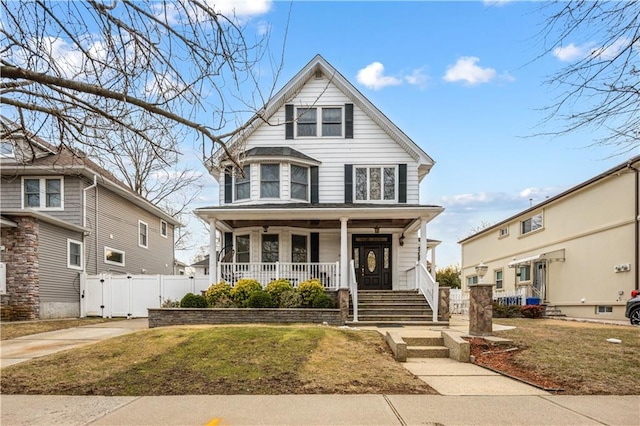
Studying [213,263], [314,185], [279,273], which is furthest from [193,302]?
[314,185]

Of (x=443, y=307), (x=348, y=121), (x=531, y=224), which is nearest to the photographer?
(x=443, y=307)

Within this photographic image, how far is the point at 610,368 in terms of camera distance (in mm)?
6488

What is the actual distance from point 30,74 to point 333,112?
12820mm

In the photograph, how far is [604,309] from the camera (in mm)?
15375

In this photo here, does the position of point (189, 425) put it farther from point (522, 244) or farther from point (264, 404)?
point (522, 244)

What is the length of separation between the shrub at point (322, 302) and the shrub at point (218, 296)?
8.23 ft

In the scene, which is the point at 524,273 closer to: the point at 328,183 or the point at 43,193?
the point at 328,183

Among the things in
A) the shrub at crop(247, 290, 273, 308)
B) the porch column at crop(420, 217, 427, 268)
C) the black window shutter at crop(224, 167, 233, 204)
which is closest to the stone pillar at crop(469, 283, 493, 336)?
the porch column at crop(420, 217, 427, 268)

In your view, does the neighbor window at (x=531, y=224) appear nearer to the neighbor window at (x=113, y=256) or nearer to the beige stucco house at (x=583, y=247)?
the beige stucco house at (x=583, y=247)

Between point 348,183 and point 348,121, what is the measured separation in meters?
2.39

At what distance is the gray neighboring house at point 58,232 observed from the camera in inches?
557

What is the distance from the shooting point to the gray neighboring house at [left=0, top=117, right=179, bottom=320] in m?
14.1

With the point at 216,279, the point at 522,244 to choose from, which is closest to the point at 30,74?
the point at 216,279

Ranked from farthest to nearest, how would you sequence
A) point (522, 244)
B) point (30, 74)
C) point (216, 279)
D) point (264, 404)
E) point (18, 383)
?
point (522, 244)
point (216, 279)
point (18, 383)
point (264, 404)
point (30, 74)
